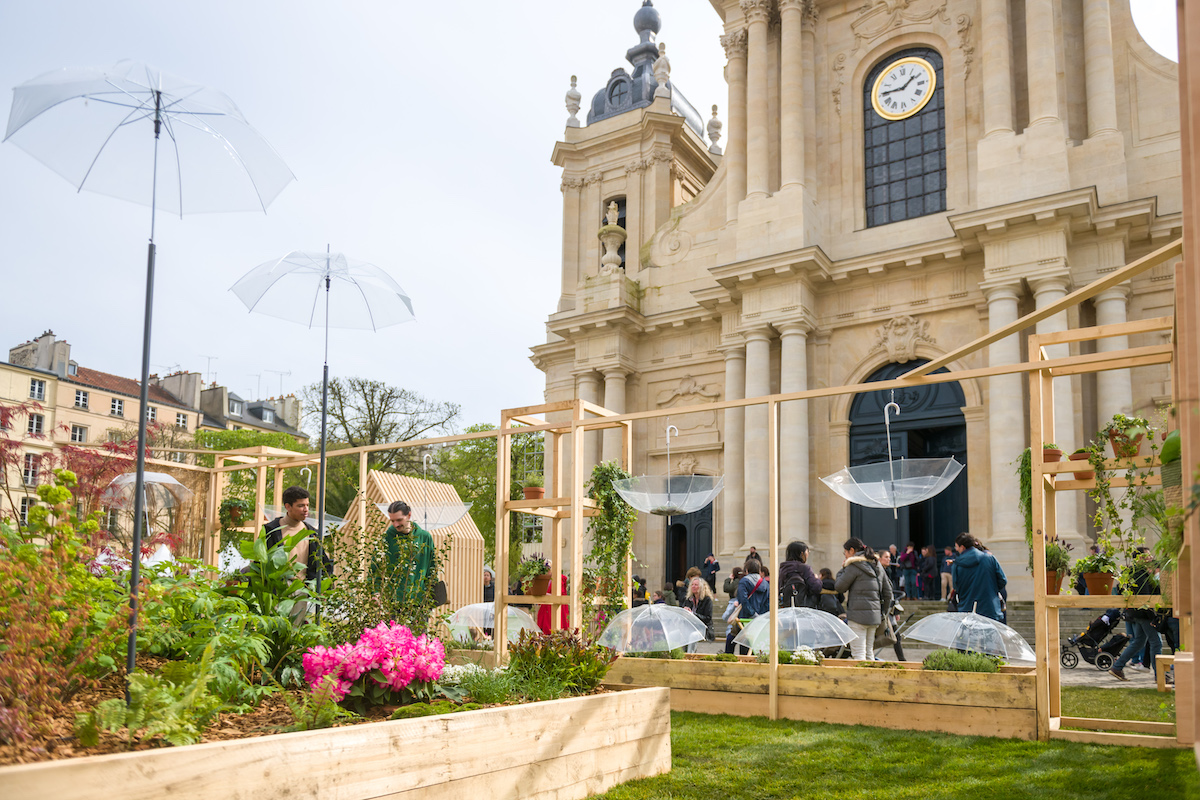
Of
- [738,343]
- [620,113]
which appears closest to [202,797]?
[738,343]

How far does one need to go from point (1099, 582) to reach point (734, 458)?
48.9 feet

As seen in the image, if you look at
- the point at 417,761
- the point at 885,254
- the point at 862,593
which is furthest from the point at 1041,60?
the point at 417,761

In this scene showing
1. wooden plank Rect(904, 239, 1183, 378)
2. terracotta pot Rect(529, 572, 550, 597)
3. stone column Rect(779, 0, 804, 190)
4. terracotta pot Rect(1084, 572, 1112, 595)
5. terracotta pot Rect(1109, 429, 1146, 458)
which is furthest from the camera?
stone column Rect(779, 0, 804, 190)

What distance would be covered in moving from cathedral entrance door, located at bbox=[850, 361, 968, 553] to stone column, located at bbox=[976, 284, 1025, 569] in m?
1.59

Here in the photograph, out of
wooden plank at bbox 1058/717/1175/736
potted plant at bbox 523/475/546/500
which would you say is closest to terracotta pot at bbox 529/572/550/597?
potted plant at bbox 523/475/546/500

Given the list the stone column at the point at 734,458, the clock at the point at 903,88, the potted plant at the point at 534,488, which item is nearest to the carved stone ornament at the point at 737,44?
the clock at the point at 903,88

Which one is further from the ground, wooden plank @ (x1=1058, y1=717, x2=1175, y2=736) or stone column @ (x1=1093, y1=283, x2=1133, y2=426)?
stone column @ (x1=1093, y1=283, x2=1133, y2=426)

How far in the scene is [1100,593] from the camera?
26.7 ft

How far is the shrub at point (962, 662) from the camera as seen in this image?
312 inches

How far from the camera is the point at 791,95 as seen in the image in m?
23.5

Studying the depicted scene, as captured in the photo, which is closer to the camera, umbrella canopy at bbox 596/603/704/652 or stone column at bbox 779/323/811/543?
umbrella canopy at bbox 596/603/704/652

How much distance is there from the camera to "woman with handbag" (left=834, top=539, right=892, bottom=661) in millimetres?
10000

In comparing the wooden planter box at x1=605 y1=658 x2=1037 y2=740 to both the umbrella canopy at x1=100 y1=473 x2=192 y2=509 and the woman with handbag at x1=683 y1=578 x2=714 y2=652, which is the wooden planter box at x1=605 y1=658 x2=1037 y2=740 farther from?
the umbrella canopy at x1=100 y1=473 x2=192 y2=509

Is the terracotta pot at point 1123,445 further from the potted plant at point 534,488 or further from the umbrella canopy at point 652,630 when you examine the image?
the potted plant at point 534,488
